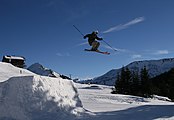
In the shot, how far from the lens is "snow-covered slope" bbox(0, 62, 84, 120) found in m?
11.1

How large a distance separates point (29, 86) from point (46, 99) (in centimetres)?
88

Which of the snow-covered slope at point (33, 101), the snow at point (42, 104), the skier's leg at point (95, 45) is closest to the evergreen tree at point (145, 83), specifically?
the skier's leg at point (95, 45)

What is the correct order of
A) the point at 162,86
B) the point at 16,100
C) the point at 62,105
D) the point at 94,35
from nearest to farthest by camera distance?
the point at 16,100, the point at 62,105, the point at 94,35, the point at 162,86

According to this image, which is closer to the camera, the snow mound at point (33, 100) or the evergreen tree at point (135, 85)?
the snow mound at point (33, 100)

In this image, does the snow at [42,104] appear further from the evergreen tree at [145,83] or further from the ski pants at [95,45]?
the evergreen tree at [145,83]

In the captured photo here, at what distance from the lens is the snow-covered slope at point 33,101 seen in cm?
1114

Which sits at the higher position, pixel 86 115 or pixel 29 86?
pixel 29 86

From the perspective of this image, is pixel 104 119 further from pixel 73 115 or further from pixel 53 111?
pixel 53 111

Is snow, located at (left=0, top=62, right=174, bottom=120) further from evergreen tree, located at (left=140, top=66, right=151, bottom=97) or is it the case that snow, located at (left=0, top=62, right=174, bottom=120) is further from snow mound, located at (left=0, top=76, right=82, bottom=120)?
evergreen tree, located at (left=140, top=66, right=151, bottom=97)

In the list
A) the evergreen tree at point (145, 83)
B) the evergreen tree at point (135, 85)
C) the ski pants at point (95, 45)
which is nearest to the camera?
the ski pants at point (95, 45)

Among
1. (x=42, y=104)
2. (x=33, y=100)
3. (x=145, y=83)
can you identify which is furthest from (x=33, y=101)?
(x=145, y=83)

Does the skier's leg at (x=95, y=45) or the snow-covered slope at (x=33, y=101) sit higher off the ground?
the skier's leg at (x=95, y=45)

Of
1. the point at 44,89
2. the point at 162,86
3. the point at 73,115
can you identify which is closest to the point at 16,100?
the point at 44,89

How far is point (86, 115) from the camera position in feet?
40.1
